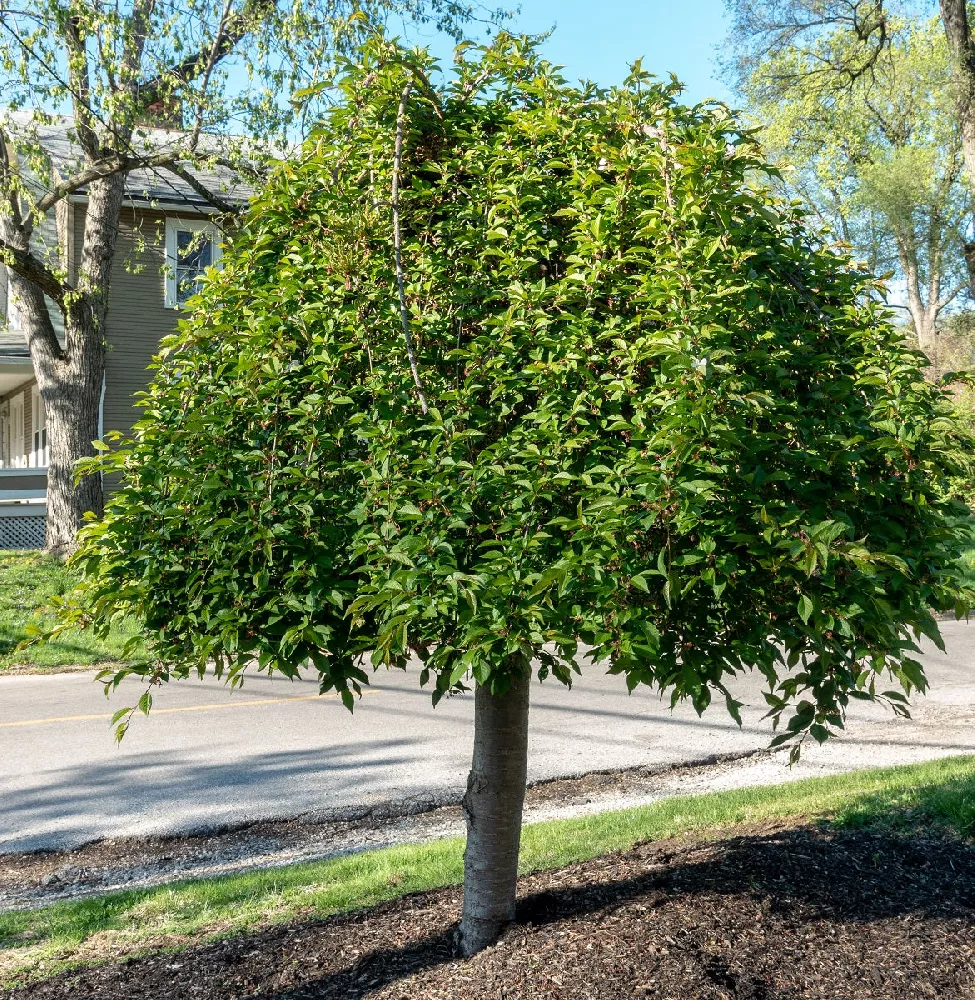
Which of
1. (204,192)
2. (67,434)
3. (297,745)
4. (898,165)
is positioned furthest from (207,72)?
(898,165)

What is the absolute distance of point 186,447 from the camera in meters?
2.84

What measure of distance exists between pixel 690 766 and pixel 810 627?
5.35 meters

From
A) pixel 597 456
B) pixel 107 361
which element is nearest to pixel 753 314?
pixel 597 456

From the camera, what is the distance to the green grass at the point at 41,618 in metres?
11.6

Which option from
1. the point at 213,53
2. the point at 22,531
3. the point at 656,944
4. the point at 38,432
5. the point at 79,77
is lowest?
the point at 656,944

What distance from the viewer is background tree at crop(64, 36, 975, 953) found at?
2320mm

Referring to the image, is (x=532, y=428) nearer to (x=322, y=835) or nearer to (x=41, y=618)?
(x=322, y=835)

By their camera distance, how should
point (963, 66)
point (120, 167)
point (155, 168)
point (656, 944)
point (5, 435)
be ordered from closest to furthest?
point (656, 944)
point (963, 66)
point (120, 167)
point (155, 168)
point (5, 435)

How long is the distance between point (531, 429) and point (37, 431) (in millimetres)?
25146

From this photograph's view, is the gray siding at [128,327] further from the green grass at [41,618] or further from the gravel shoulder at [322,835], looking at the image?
the gravel shoulder at [322,835]

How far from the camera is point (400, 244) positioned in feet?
9.34

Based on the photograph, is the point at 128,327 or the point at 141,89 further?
the point at 128,327

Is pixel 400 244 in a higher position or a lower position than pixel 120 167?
lower

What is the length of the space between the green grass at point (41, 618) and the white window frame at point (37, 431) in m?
9.96
